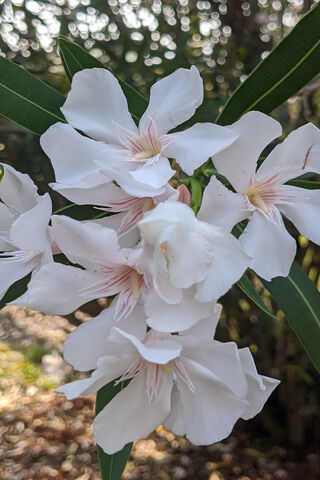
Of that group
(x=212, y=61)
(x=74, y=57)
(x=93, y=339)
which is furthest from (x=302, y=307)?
(x=212, y=61)

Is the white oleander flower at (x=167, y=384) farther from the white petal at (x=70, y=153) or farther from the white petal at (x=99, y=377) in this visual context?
the white petal at (x=70, y=153)

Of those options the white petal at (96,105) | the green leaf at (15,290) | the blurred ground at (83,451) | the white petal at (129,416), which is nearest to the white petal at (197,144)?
the white petal at (96,105)

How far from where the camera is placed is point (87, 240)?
660 millimetres

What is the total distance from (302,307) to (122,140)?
0.53 metres

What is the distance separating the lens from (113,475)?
3.43 feet

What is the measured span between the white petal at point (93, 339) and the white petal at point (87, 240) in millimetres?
81

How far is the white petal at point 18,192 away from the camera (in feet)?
2.70

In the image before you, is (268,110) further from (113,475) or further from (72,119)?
(113,475)

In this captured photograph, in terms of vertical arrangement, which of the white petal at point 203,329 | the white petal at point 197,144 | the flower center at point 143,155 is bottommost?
the white petal at point 203,329

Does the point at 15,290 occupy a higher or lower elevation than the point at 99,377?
lower

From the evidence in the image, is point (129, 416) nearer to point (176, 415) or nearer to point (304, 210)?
point (176, 415)

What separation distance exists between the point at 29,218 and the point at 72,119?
0.19 meters

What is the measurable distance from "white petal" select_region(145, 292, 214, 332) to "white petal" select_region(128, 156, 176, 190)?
0.49 feet

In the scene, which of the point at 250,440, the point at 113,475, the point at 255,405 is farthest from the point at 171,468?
the point at 255,405
